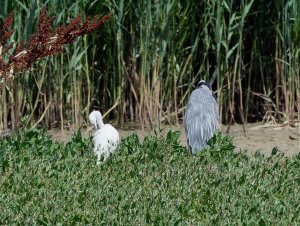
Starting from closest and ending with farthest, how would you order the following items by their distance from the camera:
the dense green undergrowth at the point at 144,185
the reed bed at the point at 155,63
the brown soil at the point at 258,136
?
1. the dense green undergrowth at the point at 144,185
2. the brown soil at the point at 258,136
3. the reed bed at the point at 155,63

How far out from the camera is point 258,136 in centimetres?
952

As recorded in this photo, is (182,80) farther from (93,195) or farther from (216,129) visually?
(93,195)

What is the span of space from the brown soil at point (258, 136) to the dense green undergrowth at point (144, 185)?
1077mm

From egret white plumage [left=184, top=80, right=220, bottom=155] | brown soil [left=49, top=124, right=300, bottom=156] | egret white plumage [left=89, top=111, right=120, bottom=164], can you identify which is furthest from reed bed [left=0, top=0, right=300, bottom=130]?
egret white plumage [left=89, top=111, right=120, bottom=164]

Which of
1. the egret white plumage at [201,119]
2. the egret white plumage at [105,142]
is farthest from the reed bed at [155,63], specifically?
the egret white plumage at [105,142]

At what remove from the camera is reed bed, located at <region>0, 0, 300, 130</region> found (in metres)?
9.31

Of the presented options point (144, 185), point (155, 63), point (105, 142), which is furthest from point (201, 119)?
point (144, 185)

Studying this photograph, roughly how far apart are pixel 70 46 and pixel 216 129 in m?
1.70

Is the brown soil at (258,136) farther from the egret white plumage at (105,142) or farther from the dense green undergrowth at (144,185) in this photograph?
the egret white plumage at (105,142)

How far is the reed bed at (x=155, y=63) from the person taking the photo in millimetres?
9312

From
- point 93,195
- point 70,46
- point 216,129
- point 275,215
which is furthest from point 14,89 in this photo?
point 275,215

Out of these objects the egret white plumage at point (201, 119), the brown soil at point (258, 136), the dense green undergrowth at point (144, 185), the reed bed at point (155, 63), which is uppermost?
the reed bed at point (155, 63)

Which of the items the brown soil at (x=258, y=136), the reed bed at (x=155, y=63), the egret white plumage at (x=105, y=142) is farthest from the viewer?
the reed bed at (x=155, y=63)

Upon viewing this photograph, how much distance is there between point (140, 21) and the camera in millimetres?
9445
